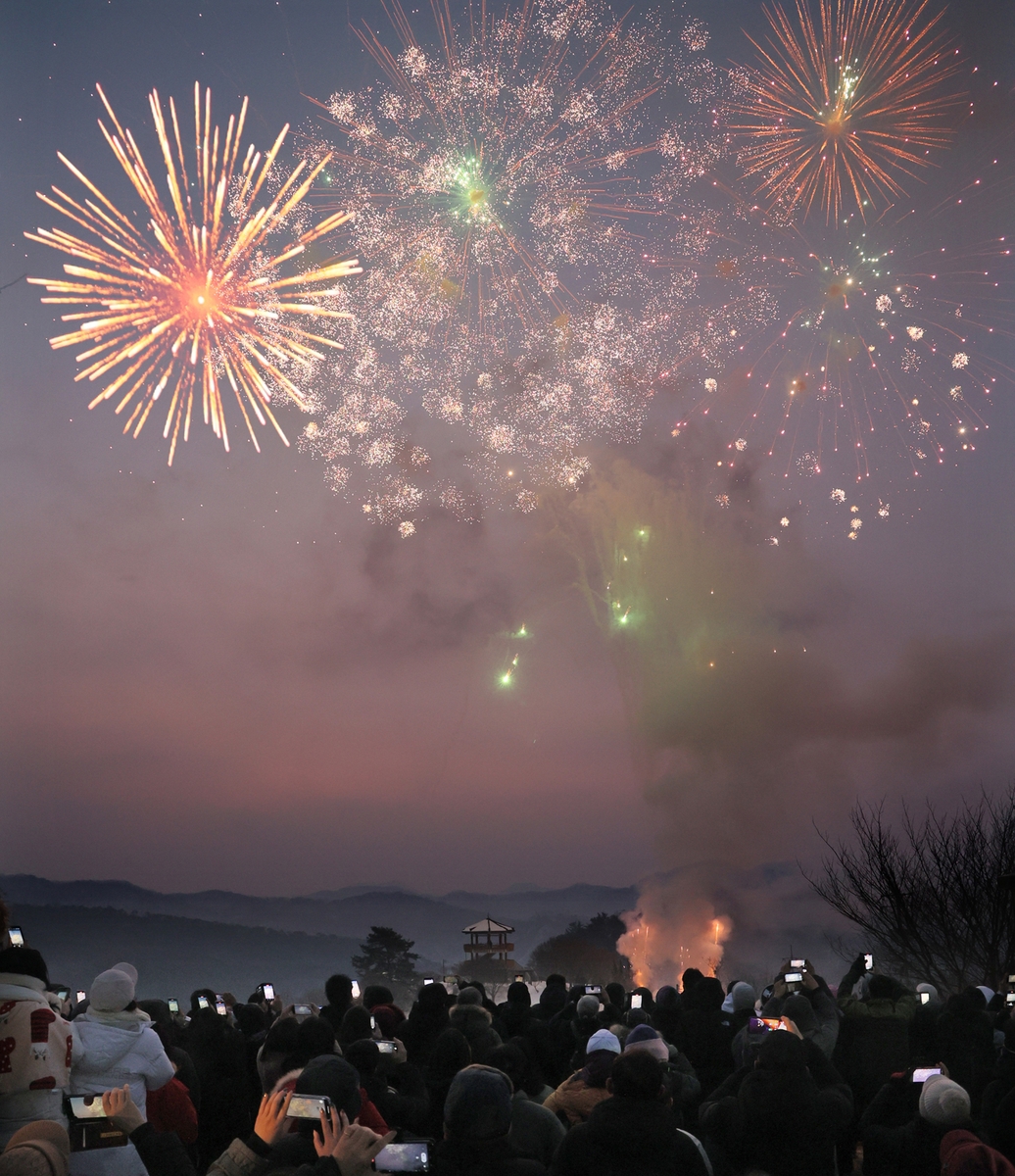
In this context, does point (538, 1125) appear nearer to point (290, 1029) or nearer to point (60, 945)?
point (290, 1029)

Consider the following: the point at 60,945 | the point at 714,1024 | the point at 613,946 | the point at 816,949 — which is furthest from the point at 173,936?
the point at 714,1024

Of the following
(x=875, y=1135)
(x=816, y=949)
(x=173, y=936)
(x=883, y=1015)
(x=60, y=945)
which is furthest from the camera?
(x=173, y=936)

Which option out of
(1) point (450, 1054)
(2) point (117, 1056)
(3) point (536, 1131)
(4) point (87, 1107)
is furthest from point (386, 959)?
(4) point (87, 1107)

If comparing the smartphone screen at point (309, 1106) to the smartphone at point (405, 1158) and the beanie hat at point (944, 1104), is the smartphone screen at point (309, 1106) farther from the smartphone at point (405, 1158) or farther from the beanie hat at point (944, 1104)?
the beanie hat at point (944, 1104)

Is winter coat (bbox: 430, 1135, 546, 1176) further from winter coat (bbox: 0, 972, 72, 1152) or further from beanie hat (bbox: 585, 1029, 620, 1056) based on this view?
beanie hat (bbox: 585, 1029, 620, 1056)

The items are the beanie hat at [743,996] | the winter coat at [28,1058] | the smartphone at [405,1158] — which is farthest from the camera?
the beanie hat at [743,996]

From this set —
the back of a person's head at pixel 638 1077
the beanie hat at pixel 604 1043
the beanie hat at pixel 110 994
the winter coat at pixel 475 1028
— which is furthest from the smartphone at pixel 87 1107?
the winter coat at pixel 475 1028
